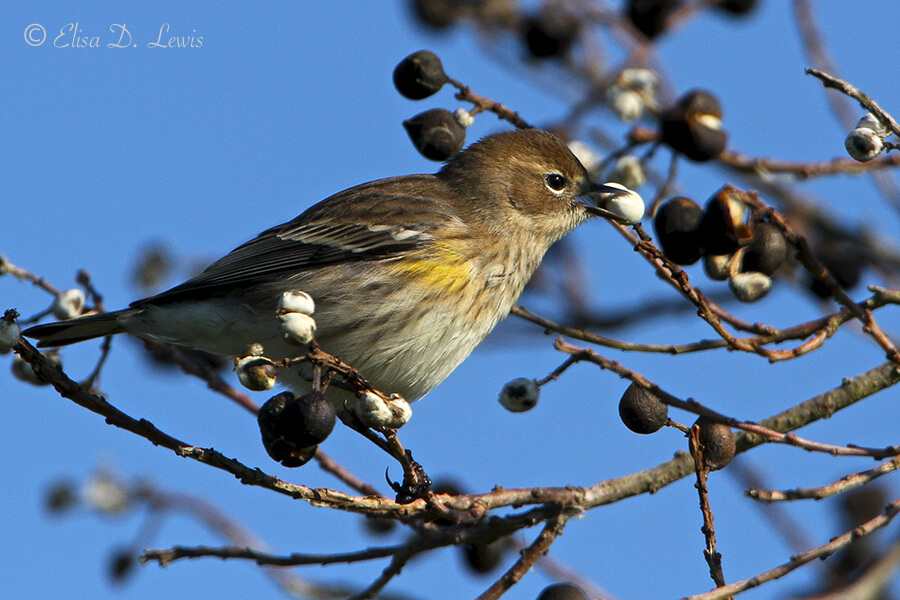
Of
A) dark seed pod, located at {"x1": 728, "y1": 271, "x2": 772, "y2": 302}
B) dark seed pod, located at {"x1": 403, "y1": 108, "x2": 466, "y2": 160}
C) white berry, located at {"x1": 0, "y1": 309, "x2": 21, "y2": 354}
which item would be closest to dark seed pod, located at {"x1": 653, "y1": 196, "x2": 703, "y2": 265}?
dark seed pod, located at {"x1": 728, "y1": 271, "x2": 772, "y2": 302}

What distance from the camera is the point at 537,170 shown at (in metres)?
6.72

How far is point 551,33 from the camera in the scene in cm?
571

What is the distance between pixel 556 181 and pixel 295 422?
12.8ft

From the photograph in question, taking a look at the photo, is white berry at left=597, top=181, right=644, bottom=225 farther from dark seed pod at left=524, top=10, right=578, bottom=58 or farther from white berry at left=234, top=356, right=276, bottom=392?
white berry at left=234, top=356, right=276, bottom=392

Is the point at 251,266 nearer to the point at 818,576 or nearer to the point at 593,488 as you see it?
the point at 593,488

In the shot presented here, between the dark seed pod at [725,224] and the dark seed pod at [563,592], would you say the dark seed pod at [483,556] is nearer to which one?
the dark seed pod at [563,592]

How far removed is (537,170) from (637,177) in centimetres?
166

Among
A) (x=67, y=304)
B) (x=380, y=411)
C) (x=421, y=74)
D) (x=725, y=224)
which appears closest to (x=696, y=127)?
(x=725, y=224)

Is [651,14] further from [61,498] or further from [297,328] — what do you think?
[61,498]

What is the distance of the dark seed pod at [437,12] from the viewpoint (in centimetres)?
640

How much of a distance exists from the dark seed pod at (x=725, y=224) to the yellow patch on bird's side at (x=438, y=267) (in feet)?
6.56

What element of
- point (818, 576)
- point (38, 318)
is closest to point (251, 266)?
point (38, 318)

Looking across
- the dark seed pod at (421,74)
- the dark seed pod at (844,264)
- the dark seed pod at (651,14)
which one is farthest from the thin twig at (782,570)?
the dark seed pod at (651,14)

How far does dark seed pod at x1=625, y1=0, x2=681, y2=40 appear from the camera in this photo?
5227mm
